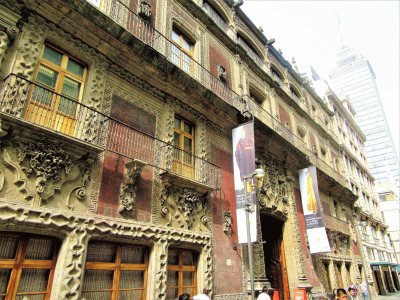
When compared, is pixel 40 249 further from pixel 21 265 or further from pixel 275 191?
pixel 275 191

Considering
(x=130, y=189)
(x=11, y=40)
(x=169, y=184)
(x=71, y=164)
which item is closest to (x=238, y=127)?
(x=169, y=184)

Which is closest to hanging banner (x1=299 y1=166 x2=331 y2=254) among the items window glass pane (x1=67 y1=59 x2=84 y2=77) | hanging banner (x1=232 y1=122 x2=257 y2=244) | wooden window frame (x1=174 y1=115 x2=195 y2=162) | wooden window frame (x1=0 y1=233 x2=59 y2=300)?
hanging banner (x1=232 y1=122 x2=257 y2=244)

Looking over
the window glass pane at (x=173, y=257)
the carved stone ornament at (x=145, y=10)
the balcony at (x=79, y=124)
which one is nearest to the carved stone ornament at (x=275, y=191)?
the balcony at (x=79, y=124)

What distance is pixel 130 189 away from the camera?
7.23 m

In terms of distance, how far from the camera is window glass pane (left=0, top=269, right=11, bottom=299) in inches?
192

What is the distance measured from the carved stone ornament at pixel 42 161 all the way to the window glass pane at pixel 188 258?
4.29m

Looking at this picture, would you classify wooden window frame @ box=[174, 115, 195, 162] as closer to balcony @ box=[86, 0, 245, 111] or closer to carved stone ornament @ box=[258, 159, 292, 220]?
balcony @ box=[86, 0, 245, 111]

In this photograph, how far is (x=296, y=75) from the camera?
2217cm

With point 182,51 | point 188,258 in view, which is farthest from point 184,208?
point 182,51

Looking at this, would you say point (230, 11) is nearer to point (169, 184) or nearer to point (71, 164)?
point (169, 184)

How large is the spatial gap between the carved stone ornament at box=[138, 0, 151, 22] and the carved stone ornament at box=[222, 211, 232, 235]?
7.49 m

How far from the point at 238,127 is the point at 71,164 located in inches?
262

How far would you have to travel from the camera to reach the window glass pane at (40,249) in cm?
544

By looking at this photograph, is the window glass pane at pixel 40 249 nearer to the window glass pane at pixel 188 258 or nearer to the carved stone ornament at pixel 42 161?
the carved stone ornament at pixel 42 161
